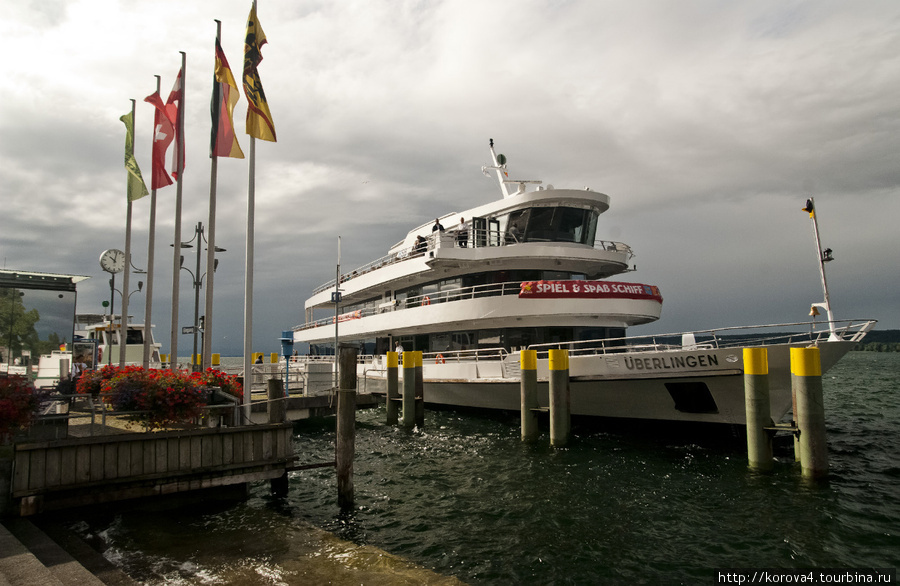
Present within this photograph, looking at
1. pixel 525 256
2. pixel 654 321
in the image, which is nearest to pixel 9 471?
pixel 525 256

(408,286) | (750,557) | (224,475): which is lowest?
(750,557)

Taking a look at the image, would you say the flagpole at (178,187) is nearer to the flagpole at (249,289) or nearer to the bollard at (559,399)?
the flagpole at (249,289)

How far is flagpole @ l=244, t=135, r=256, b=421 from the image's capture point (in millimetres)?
9656

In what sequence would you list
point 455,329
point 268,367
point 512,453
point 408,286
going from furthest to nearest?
point 408,286 < point 268,367 < point 455,329 < point 512,453

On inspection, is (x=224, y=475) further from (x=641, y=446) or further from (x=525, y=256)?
(x=525, y=256)

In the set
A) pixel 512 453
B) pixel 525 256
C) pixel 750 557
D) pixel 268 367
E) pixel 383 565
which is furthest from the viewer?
pixel 268 367

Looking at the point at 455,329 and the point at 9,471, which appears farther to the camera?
the point at 455,329

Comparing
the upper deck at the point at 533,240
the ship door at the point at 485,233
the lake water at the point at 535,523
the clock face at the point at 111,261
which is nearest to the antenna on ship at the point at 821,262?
the lake water at the point at 535,523

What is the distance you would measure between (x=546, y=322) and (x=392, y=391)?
19.9 feet

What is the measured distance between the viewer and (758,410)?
38.3 feet

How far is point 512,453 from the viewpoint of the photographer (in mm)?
14141

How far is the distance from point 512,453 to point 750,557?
7053 mm

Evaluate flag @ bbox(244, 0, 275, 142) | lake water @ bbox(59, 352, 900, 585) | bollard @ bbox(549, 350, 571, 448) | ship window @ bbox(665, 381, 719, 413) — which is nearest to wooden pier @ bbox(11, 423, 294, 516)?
lake water @ bbox(59, 352, 900, 585)

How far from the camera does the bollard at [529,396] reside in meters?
15.4
